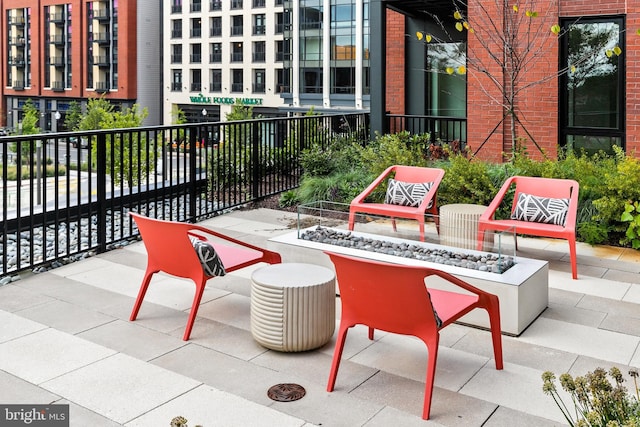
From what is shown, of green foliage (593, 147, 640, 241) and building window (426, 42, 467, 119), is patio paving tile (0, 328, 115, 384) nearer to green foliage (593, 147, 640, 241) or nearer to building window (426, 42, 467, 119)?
green foliage (593, 147, 640, 241)

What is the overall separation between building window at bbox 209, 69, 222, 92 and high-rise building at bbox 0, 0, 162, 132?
28.0ft

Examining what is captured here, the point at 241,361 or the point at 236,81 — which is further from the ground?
the point at 236,81

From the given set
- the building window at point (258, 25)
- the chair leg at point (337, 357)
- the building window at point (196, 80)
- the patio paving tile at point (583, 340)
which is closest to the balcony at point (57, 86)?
the building window at point (196, 80)

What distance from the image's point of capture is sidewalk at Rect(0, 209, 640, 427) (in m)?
3.38

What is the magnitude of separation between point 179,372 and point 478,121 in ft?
29.1


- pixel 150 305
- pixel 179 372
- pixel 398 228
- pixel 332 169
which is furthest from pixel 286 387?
pixel 332 169

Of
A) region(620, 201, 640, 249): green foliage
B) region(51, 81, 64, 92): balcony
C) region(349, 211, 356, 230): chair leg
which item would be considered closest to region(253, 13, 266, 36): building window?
region(51, 81, 64, 92): balcony

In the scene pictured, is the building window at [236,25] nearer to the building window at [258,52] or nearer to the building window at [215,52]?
the building window at [215,52]

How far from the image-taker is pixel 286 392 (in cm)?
361

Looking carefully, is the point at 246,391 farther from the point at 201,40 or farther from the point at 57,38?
the point at 57,38

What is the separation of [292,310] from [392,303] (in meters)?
0.85

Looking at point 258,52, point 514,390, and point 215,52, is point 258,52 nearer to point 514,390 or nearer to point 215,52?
point 215,52

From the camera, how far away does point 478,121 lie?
11.5 m

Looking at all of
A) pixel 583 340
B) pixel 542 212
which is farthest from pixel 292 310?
pixel 542 212
